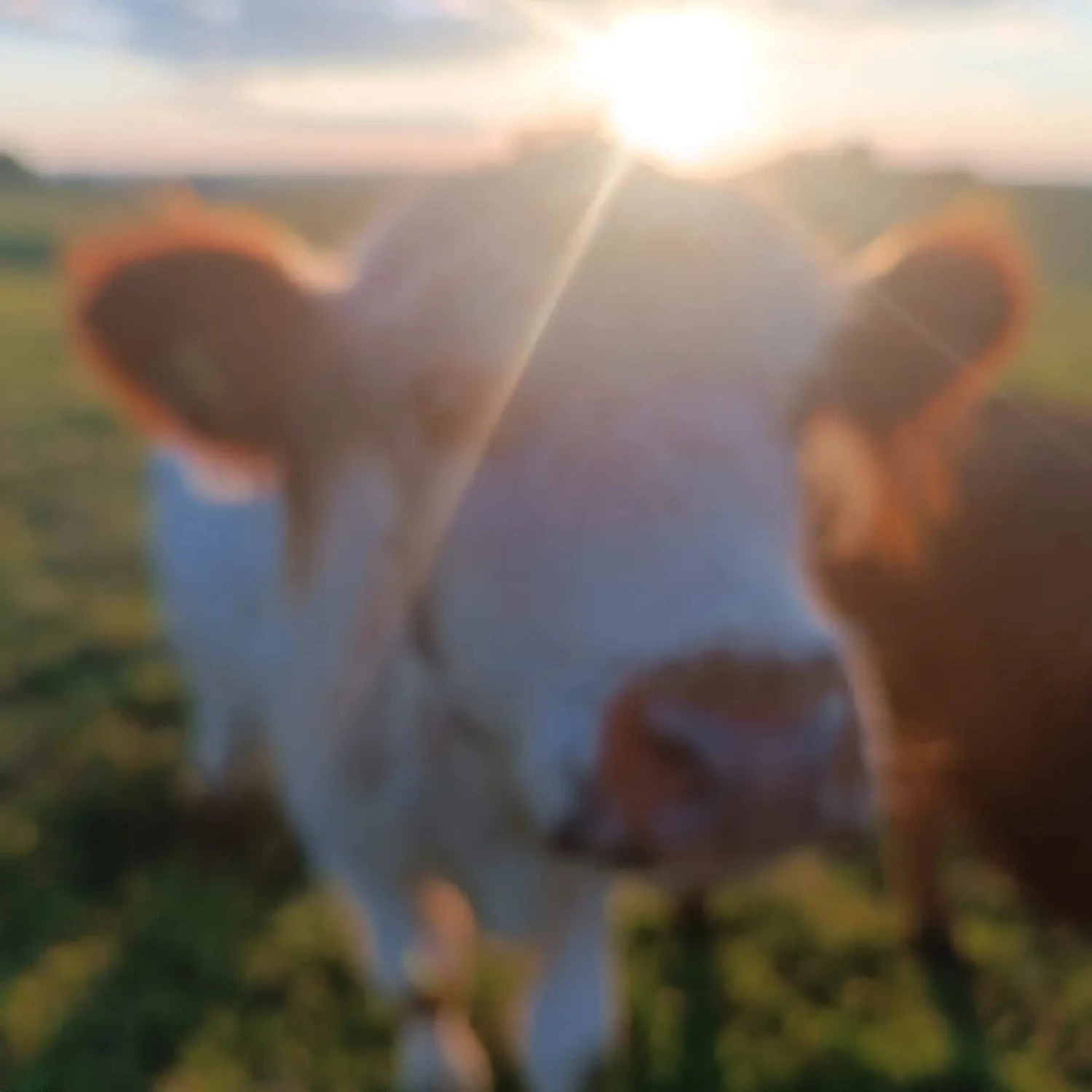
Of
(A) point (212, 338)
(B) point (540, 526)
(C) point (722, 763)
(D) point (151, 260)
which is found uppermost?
(D) point (151, 260)

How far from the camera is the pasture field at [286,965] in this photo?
315 centimetres

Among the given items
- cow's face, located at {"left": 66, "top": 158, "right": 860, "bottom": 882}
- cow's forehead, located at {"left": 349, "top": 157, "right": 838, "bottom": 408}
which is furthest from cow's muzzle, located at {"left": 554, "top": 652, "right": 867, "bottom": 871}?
cow's forehead, located at {"left": 349, "top": 157, "right": 838, "bottom": 408}

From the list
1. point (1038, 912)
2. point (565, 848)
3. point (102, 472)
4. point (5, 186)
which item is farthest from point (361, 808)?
point (5, 186)

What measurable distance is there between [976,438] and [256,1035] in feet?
7.44

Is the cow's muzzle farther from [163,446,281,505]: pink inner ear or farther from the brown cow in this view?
the brown cow

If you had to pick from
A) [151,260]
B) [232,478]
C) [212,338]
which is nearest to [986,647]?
[232,478]

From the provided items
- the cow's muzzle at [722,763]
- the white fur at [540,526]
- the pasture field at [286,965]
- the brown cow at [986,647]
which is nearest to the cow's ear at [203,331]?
the white fur at [540,526]

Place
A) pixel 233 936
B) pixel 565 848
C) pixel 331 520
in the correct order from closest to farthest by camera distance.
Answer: pixel 565 848 < pixel 331 520 < pixel 233 936

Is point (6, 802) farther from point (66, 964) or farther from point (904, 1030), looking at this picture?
point (904, 1030)

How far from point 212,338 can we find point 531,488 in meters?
0.59

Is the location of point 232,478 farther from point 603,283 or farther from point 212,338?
point 603,283

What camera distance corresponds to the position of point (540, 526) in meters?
1.87

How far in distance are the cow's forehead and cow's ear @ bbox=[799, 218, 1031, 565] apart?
0.51ft

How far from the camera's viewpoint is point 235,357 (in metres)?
2.12
